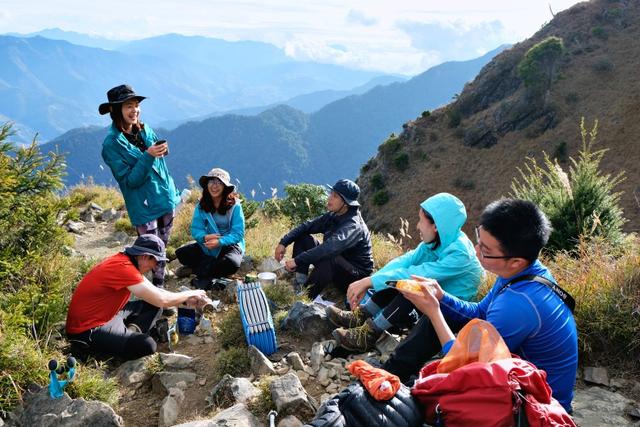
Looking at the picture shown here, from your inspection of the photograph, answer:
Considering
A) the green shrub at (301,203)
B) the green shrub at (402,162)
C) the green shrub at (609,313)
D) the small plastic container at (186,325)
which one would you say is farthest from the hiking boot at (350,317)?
the green shrub at (402,162)

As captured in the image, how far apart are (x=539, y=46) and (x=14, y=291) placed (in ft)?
147

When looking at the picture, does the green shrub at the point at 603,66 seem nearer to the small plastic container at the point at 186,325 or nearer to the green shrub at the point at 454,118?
the green shrub at the point at 454,118

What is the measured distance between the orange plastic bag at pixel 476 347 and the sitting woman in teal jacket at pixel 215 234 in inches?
152

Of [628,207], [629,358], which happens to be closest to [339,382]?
[629,358]

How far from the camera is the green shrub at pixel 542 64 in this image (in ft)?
131

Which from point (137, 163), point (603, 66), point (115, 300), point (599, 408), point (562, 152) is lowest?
point (562, 152)

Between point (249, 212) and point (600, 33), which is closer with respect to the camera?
point (249, 212)

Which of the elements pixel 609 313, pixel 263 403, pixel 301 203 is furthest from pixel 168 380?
pixel 301 203

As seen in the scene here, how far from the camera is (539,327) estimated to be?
244cm

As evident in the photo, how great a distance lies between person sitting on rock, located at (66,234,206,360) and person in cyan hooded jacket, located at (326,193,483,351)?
5.35ft

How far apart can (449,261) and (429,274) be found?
0.20 meters

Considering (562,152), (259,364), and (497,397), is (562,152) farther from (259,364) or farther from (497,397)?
(497,397)

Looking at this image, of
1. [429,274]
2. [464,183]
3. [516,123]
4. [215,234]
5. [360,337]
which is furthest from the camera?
[516,123]

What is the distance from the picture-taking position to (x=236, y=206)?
609 centimetres
